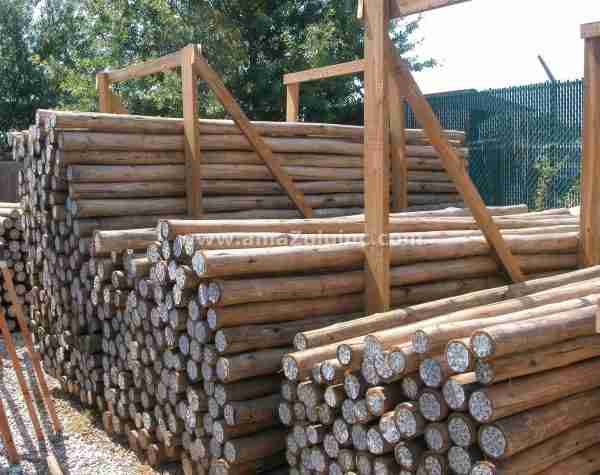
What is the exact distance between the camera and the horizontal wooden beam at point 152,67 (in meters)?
7.59

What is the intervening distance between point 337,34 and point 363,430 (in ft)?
49.8

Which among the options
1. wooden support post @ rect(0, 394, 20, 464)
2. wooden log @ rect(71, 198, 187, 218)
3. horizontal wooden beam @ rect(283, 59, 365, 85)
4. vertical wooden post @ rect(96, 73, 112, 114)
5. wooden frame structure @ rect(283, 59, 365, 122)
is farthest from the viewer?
vertical wooden post @ rect(96, 73, 112, 114)

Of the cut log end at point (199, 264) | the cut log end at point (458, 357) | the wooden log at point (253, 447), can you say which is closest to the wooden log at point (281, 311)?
the cut log end at point (199, 264)

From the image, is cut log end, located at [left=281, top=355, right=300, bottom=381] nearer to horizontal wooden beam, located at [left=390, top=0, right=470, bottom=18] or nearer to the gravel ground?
the gravel ground

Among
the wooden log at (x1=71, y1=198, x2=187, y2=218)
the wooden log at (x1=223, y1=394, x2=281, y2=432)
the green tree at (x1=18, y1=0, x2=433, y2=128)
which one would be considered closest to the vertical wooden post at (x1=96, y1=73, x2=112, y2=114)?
the wooden log at (x1=71, y1=198, x2=187, y2=218)

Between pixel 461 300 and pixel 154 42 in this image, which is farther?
pixel 154 42

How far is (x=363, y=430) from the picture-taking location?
13.7 feet

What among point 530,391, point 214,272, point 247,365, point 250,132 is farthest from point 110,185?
point 530,391

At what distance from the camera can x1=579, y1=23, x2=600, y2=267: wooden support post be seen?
19.2 feet

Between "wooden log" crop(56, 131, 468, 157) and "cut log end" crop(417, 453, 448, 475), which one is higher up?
"wooden log" crop(56, 131, 468, 157)

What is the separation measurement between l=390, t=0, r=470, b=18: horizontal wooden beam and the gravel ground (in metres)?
4.22

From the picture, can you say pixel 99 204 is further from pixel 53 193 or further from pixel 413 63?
pixel 413 63

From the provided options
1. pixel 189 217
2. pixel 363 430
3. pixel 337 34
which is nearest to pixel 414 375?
pixel 363 430

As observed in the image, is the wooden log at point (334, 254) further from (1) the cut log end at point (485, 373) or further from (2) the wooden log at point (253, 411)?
(1) the cut log end at point (485, 373)
